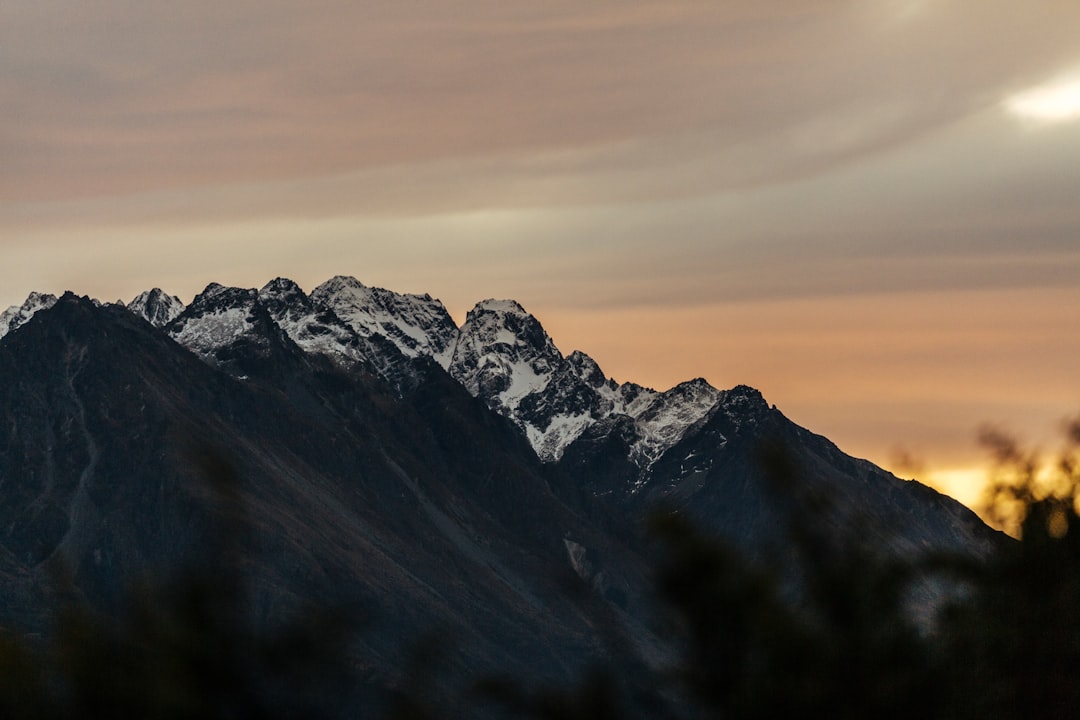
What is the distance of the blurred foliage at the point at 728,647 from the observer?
31.2m

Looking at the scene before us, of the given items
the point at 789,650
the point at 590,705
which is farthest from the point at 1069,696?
the point at 590,705

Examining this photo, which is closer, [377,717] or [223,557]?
[223,557]

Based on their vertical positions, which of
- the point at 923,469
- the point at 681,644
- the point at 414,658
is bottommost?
the point at 414,658

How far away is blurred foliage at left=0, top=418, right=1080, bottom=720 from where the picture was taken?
31.2m

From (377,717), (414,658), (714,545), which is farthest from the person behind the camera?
(714,545)

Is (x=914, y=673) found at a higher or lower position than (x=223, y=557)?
higher

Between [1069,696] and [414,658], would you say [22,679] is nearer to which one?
[414,658]

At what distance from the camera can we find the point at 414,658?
98.9 ft

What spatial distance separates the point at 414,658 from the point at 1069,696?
58.2 ft

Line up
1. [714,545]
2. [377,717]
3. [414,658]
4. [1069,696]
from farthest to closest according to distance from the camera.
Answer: [1069,696]
[714,545]
[377,717]
[414,658]

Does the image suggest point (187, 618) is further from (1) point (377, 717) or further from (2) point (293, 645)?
(1) point (377, 717)

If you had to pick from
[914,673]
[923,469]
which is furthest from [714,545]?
[923,469]

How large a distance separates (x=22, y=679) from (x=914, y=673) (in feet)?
54.3

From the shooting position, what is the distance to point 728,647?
36531 millimetres
